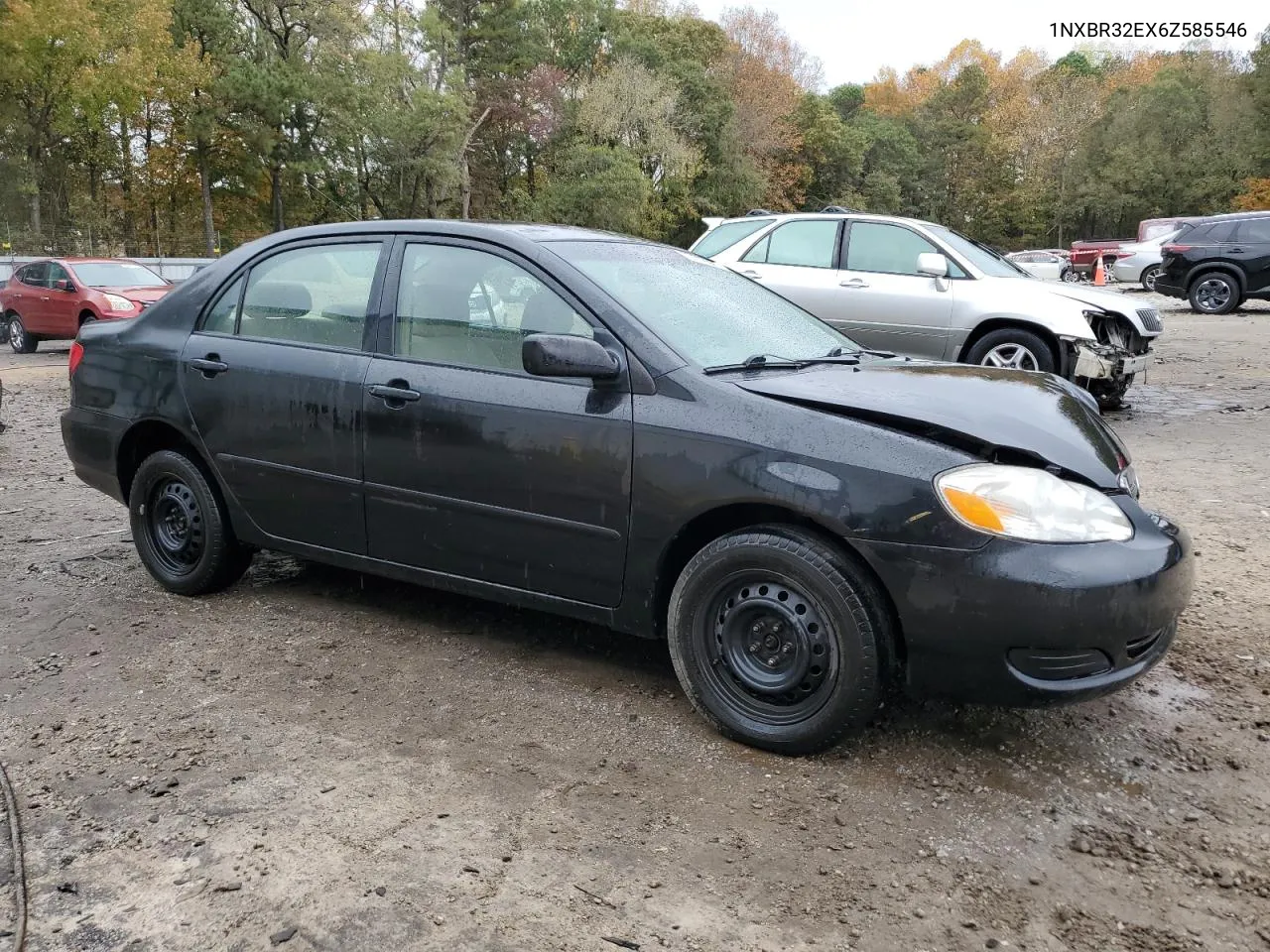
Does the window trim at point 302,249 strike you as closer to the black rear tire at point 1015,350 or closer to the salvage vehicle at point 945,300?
the salvage vehicle at point 945,300

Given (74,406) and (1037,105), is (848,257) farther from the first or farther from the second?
(1037,105)

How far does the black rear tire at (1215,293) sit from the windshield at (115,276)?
1699 centimetres

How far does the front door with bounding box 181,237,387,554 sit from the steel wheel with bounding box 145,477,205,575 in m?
0.30

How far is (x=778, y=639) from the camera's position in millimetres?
3068

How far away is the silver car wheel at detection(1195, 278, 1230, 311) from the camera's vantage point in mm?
17656

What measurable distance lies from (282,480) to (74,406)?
1445 mm

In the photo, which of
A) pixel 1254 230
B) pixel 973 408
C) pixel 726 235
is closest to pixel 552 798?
pixel 973 408

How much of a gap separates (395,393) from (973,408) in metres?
1.99

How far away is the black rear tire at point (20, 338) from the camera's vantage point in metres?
16.5

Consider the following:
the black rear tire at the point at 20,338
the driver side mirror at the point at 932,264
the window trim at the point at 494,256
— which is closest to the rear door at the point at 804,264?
the driver side mirror at the point at 932,264

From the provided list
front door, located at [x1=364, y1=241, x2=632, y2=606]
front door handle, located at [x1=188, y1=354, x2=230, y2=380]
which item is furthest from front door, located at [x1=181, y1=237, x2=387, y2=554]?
front door, located at [x1=364, y1=241, x2=632, y2=606]

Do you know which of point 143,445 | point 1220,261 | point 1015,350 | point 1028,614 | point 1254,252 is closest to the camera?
point 1028,614

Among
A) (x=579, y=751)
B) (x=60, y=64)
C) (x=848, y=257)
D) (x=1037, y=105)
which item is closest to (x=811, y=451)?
(x=579, y=751)

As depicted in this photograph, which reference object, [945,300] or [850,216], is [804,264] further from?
[945,300]
